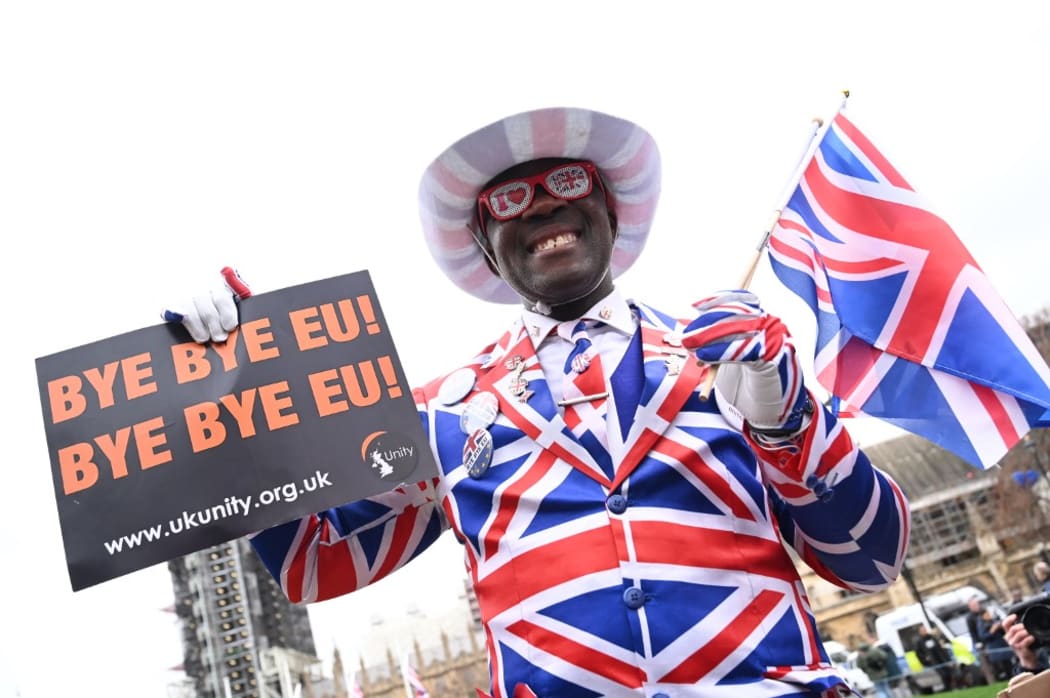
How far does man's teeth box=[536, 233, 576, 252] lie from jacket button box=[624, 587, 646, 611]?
1.08 meters

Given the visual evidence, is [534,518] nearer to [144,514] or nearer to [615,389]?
[615,389]

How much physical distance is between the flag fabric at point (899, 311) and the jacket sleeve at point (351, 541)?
4.64ft

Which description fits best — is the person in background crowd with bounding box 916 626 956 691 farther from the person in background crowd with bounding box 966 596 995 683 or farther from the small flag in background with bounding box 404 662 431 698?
the small flag in background with bounding box 404 662 431 698

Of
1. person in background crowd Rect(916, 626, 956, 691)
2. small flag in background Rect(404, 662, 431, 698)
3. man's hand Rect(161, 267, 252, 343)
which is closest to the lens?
man's hand Rect(161, 267, 252, 343)

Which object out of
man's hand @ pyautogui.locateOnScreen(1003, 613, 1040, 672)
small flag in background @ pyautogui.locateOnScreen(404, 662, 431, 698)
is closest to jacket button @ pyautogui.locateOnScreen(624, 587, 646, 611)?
man's hand @ pyautogui.locateOnScreen(1003, 613, 1040, 672)

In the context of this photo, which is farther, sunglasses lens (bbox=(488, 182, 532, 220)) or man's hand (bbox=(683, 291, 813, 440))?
sunglasses lens (bbox=(488, 182, 532, 220))

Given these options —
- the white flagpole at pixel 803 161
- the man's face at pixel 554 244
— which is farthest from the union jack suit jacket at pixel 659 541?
the white flagpole at pixel 803 161

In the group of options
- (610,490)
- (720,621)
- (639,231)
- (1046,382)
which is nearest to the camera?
(720,621)

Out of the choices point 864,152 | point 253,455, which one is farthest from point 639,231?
point 253,455

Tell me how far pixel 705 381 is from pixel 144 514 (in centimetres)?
153

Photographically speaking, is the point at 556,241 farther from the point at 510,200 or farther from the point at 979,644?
the point at 979,644

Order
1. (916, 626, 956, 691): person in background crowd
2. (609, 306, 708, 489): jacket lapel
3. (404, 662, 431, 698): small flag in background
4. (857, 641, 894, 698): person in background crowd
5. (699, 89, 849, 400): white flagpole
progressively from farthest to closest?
(916, 626, 956, 691): person in background crowd → (857, 641, 894, 698): person in background crowd → (404, 662, 431, 698): small flag in background → (699, 89, 849, 400): white flagpole → (609, 306, 708, 489): jacket lapel

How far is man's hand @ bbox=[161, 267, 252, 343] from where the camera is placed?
2.80 metres

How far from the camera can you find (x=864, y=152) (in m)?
3.48
